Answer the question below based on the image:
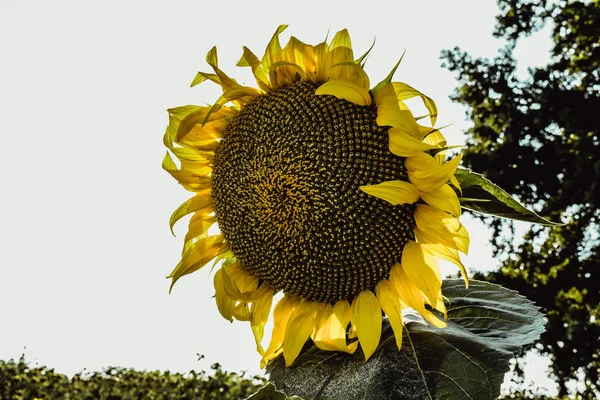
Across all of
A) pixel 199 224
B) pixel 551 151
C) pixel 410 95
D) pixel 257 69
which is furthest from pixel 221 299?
pixel 551 151

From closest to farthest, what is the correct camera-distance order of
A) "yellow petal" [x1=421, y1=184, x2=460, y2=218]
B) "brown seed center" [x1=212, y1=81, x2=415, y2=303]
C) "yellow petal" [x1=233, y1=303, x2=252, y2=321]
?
"yellow petal" [x1=421, y1=184, x2=460, y2=218]
"brown seed center" [x1=212, y1=81, x2=415, y2=303]
"yellow petal" [x1=233, y1=303, x2=252, y2=321]

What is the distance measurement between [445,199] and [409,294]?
205 mm

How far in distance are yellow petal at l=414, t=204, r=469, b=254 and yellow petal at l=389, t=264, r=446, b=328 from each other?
86 mm

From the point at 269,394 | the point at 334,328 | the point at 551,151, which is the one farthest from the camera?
the point at 551,151

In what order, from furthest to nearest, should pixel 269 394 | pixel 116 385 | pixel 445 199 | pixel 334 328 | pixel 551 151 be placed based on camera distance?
pixel 551 151 → pixel 116 385 → pixel 334 328 → pixel 445 199 → pixel 269 394

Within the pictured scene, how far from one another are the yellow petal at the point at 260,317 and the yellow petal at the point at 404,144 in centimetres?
47

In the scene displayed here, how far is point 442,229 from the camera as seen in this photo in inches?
52.6

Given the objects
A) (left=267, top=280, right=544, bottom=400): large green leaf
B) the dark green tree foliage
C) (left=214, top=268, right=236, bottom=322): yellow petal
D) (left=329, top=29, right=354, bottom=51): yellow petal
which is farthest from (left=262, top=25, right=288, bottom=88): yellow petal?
the dark green tree foliage

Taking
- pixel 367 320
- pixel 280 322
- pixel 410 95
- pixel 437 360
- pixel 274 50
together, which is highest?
pixel 274 50

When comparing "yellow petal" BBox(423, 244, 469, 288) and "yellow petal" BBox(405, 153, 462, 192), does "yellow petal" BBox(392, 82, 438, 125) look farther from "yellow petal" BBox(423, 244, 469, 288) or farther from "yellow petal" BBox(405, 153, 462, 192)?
"yellow petal" BBox(423, 244, 469, 288)

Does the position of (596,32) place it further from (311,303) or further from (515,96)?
(311,303)

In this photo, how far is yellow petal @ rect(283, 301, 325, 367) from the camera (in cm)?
142

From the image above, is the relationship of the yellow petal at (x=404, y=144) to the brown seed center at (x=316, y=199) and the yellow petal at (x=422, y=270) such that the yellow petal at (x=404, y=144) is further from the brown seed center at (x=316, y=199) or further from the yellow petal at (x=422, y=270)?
the yellow petal at (x=422, y=270)

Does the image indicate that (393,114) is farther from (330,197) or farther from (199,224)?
(199,224)
